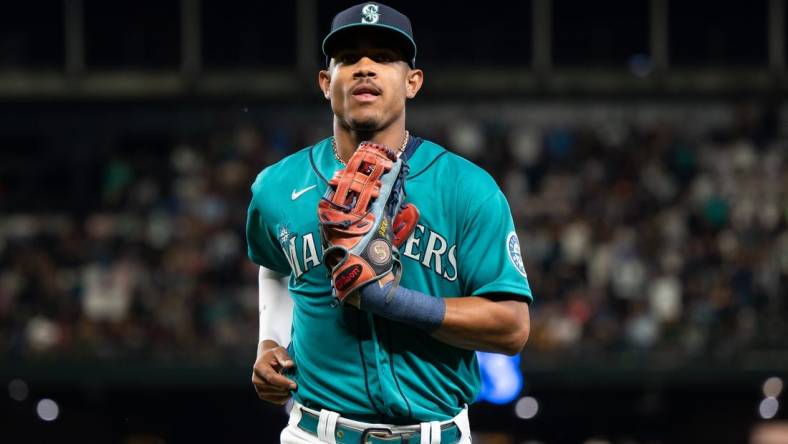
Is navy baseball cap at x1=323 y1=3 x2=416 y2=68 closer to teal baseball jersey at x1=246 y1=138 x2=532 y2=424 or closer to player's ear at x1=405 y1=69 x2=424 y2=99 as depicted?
player's ear at x1=405 y1=69 x2=424 y2=99

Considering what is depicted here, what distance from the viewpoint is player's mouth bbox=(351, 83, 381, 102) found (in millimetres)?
3082

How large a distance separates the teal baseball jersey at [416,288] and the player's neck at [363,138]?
37mm

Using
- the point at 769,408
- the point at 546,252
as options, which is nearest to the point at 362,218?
the point at 546,252

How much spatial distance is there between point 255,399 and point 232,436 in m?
0.52

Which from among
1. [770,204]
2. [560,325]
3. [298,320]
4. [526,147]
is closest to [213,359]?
[560,325]

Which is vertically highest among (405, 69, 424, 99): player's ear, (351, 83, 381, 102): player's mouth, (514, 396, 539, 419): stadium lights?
(405, 69, 424, 99): player's ear

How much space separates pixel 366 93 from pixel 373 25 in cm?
16

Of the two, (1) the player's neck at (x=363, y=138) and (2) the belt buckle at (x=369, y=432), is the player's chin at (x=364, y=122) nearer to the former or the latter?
(1) the player's neck at (x=363, y=138)

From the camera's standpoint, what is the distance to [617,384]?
13750mm

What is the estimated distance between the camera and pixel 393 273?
2936 millimetres

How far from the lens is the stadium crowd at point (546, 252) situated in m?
13.4

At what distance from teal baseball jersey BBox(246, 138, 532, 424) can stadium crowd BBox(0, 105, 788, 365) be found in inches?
393

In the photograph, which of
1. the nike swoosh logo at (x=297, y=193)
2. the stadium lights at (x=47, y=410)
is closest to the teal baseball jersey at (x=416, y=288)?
the nike swoosh logo at (x=297, y=193)

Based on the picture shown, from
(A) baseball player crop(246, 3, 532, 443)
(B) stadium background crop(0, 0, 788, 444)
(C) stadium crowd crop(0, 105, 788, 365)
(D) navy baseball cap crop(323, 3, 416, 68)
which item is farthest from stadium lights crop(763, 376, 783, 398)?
(D) navy baseball cap crop(323, 3, 416, 68)
